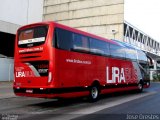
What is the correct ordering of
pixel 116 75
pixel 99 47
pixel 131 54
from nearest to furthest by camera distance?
1. pixel 99 47
2. pixel 116 75
3. pixel 131 54

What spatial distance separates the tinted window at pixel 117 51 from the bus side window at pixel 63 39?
497cm

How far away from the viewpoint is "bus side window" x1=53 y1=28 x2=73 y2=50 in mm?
13547

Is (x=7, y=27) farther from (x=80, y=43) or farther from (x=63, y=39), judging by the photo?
(x=63, y=39)

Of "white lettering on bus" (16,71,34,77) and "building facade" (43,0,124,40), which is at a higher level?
"building facade" (43,0,124,40)

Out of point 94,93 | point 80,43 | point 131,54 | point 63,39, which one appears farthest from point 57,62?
point 131,54

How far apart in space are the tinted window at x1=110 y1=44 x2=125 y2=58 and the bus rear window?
6.18 metres

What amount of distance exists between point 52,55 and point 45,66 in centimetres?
56

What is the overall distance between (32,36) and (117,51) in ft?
23.9

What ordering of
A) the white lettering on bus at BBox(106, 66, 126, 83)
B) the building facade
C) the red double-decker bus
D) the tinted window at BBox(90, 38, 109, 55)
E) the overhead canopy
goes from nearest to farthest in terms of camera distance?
1. the red double-decker bus
2. the tinted window at BBox(90, 38, 109, 55)
3. the white lettering on bus at BBox(106, 66, 126, 83)
4. the overhead canopy
5. the building facade

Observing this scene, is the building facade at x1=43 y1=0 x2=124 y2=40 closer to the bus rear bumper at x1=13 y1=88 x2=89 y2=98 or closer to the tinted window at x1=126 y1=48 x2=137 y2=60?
the tinted window at x1=126 y1=48 x2=137 y2=60

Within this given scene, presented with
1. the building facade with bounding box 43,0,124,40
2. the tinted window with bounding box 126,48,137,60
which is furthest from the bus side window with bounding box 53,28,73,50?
the building facade with bounding box 43,0,124,40

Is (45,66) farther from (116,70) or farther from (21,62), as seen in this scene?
(116,70)

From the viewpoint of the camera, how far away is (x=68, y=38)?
1427cm

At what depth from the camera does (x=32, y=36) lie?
1394 cm
